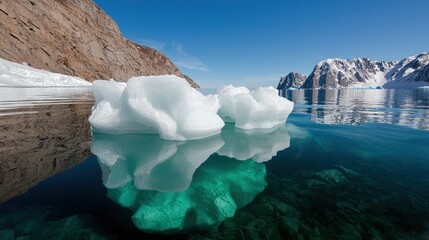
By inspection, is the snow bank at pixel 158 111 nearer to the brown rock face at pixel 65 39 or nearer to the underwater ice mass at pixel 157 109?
the underwater ice mass at pixel 157 109

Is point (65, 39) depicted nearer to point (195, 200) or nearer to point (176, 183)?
point (176, 183)

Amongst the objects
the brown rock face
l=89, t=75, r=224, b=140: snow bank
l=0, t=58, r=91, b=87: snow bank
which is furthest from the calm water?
the brown rock face

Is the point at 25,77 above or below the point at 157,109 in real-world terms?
above

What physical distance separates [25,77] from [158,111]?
1815 inches

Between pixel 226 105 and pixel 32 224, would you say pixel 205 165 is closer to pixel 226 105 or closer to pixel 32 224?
pixel 32 224

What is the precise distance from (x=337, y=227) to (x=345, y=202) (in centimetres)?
83

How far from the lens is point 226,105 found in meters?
11.0

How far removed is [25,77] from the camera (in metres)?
40.8

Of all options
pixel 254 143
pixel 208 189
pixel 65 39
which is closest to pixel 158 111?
pixel 254 143

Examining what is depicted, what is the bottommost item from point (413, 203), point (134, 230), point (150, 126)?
point (413, 203)

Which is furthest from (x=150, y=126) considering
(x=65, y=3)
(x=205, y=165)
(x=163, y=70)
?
(x=163, y=70)

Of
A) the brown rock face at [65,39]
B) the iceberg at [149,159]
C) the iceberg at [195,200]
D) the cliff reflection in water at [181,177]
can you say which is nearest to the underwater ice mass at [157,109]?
the iceberg at [149,159]

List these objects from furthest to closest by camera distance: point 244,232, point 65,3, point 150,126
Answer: point 65,3
point 150,126
point 244,232

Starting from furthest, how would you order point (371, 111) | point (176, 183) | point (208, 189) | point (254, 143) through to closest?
1. point (371, 111)
2. point (254, 143)
3. point (176, 183)
4. point (208, 189)
